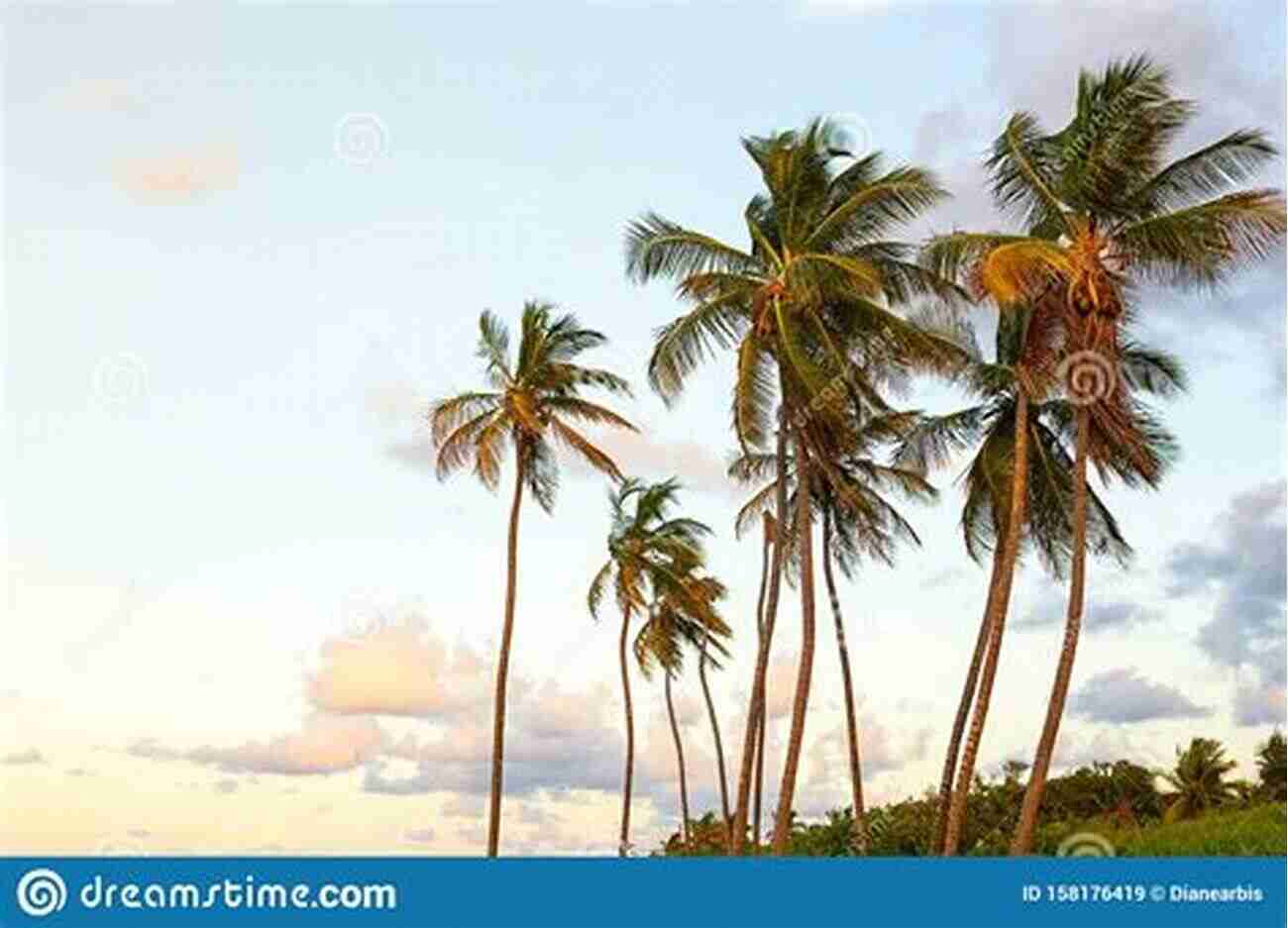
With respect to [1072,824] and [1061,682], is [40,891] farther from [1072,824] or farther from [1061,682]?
[1072,824]

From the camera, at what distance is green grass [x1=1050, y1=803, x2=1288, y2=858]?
31.3 m

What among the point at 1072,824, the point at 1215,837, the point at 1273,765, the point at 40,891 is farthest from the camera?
the point at 1273,765

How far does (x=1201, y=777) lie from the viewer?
5612 centimetres

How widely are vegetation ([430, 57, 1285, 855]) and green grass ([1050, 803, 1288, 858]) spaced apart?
240cm

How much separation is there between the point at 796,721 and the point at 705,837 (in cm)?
2545

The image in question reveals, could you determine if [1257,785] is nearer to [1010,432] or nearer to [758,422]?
[1010,432]

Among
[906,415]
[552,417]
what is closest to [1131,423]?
[906,415]

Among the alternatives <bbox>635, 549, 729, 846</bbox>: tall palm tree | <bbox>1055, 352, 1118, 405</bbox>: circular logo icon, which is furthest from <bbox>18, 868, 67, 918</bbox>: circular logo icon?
<bbox>635, 549, 729, 846</bbox>: tall palm tree

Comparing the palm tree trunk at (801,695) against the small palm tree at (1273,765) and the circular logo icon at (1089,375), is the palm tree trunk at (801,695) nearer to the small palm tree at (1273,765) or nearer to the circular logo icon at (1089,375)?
the circular logo icon at (1089,375)

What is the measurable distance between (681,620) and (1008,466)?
64.4ft

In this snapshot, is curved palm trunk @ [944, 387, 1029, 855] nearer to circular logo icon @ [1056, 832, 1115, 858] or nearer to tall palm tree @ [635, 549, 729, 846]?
circular logo icon @ [1056, 832, 1115, 858]

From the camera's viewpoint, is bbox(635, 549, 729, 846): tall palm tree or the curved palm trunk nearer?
the curved palm trunk

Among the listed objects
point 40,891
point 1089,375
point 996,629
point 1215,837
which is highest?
point 1089,375

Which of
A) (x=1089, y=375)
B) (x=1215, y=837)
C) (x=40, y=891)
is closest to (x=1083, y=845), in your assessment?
(x=1215, y=837)
